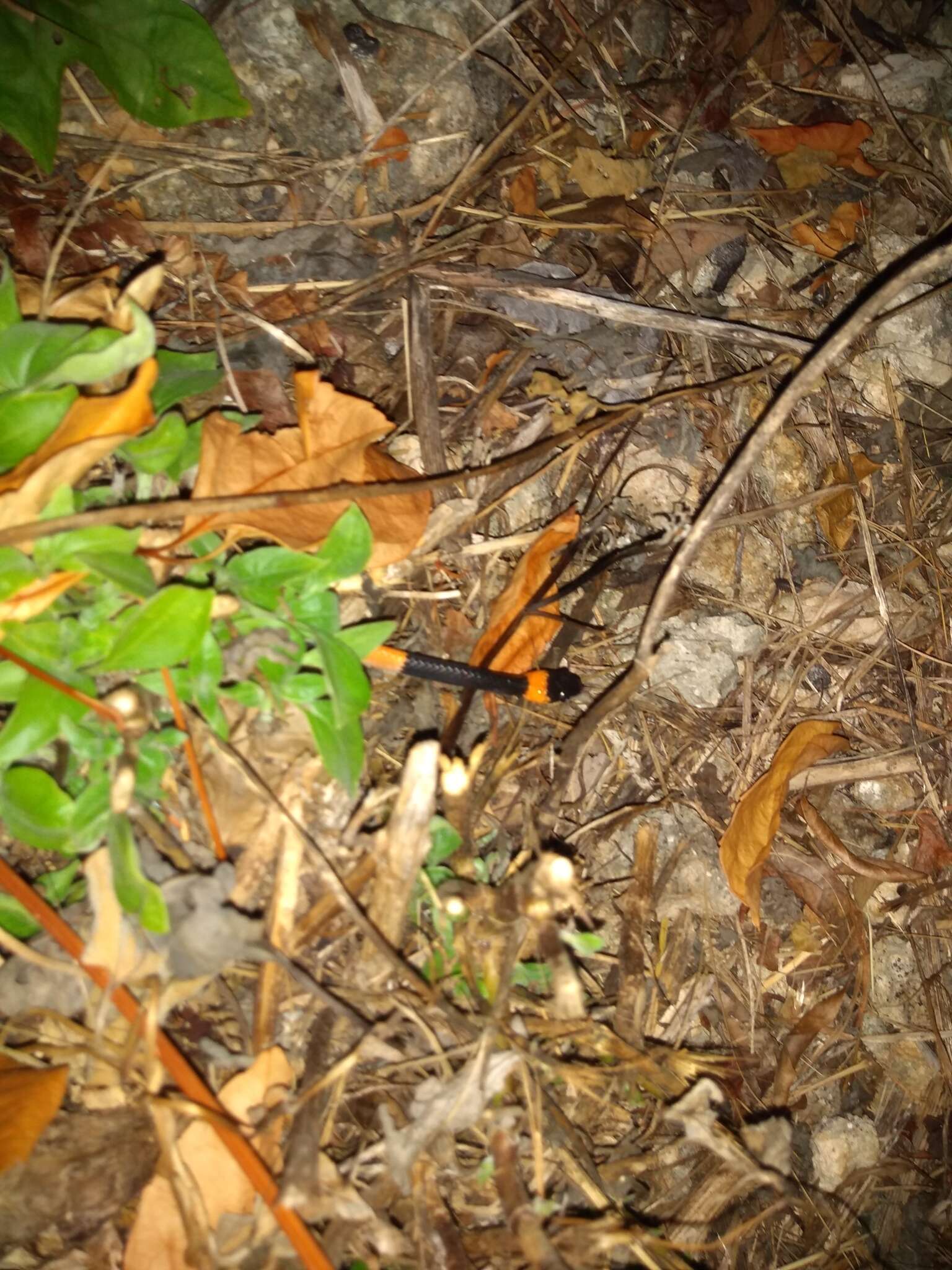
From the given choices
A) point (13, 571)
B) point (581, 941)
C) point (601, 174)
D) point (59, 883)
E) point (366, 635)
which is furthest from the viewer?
point (601, 174)

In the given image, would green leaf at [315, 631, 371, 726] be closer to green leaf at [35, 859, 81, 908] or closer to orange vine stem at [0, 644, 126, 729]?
orange vine stem at [0, 644, 126, 729]

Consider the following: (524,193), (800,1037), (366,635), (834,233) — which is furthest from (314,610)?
(834,233)

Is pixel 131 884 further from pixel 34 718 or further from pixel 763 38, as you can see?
pixel 763 38

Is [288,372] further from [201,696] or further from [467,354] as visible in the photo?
[201,696]

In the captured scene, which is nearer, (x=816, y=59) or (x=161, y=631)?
(x=161, y=631)

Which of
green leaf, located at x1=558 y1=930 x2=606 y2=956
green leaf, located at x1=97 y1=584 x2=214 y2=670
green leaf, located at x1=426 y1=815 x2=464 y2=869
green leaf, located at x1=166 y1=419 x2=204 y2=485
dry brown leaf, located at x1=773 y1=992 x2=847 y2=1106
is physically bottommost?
dry brown leaf, located at x1=773 y1=992 x2=847 y2=1106

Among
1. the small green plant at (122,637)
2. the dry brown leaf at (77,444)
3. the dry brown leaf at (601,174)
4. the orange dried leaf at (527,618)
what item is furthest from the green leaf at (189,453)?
the dry brown leaf at (601,174)

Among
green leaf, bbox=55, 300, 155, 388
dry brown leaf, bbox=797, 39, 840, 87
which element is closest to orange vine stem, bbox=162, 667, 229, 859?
green leaf, bbox=55, 300, 155, 388
